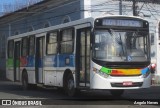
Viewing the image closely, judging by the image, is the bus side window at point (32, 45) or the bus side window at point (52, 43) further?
the bus side window at point (32, 45)

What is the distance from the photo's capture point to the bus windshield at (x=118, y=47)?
611 inches

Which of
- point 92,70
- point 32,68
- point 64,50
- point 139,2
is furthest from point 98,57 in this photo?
point 139,2

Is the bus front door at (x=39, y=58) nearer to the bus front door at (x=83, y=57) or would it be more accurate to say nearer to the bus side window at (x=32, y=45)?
the bus side window at (x=32, y=45)

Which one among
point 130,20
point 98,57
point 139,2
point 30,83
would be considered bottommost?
point 30,83

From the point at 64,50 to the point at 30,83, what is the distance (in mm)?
5293

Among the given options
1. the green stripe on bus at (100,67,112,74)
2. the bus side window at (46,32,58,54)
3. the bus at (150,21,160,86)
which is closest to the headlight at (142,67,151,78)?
the green stripe on bus at (100,67,112,74)

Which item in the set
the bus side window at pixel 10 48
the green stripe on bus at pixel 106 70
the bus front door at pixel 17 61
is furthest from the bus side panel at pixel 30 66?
the green stripe on bus at pixel 106 70

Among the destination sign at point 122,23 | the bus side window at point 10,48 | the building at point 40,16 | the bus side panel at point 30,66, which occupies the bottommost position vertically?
the bus side panel at point 30,66

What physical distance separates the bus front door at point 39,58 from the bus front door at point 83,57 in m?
4.32

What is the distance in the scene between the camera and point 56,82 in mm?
19125

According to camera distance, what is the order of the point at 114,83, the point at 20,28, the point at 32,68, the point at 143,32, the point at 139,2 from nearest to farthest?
the point at 114,83 → the point at 143,32 → the point at 32,68 → the point at 139,2 → the point at 20,28

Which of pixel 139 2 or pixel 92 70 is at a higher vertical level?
pixel 139 2

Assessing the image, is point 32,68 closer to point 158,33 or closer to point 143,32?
point 143,32

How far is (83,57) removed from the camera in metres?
16.7
